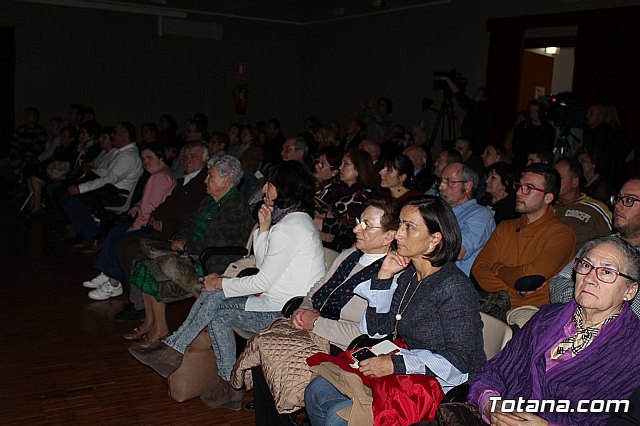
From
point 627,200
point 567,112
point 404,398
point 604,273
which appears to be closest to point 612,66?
point 567,112

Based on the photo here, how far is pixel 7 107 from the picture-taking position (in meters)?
11.5

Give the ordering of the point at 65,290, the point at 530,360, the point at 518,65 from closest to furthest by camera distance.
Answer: the point at 530,360 < the point at 65,290 < the point at 518,65

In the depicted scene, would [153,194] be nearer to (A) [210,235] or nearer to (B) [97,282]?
(B) [97,282]

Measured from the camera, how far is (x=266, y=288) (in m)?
3.43

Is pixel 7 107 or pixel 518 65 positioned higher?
pixel 518 65

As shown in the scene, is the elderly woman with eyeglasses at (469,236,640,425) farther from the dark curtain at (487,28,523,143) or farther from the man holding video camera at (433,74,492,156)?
the dark curtain at (487,28,523,143)

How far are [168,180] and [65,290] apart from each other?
1177 millimetres

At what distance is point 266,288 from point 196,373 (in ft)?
1.93

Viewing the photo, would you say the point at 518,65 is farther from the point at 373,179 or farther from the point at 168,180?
the point at 168,180

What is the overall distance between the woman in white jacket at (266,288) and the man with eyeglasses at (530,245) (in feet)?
3.08

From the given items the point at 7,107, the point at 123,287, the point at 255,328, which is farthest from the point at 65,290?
the point at 7,107

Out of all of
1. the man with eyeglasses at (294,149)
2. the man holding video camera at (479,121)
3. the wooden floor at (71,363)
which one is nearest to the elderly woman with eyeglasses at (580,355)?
the wooden floor at (71,363)

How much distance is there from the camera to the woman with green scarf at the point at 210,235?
13.8ft

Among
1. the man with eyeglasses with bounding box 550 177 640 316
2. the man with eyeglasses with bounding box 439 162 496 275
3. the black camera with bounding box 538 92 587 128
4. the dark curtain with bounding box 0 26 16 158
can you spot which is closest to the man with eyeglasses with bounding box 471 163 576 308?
the man with eyeglasses with bounding box 439 162 496 275
